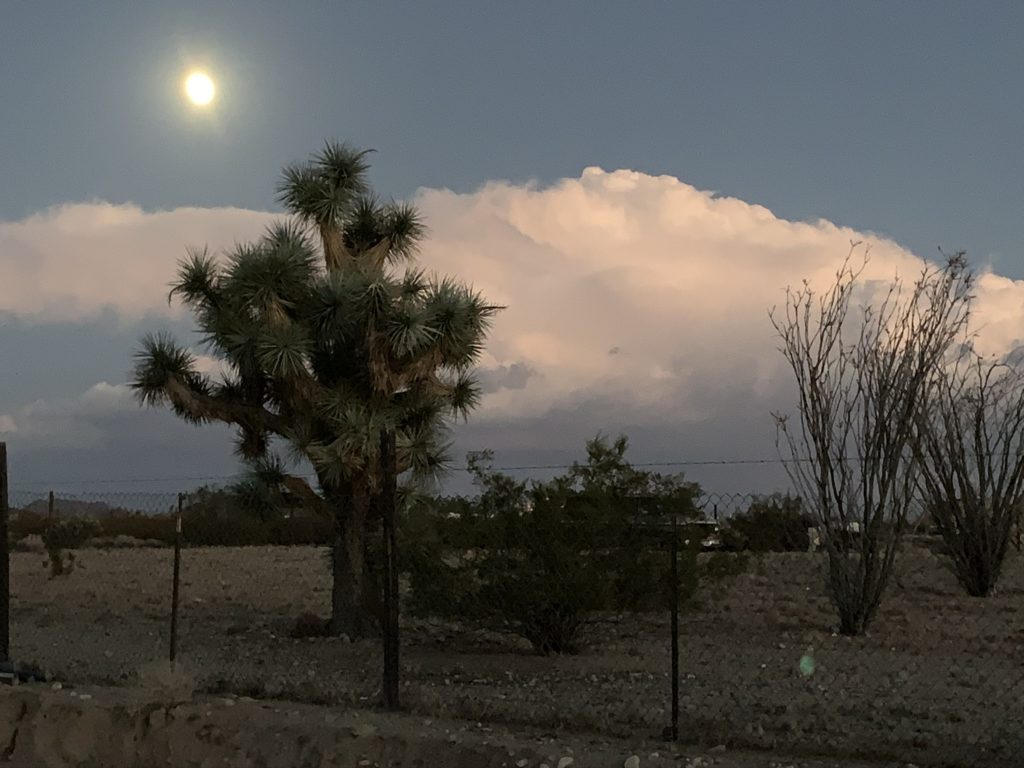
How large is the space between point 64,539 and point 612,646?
2148 cm

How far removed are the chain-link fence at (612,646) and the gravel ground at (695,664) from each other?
4 cm

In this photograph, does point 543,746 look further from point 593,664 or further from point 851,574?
point 851,574

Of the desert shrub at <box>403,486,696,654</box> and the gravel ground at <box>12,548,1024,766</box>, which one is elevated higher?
the desert shrub at <box>403,486,696,654</box>

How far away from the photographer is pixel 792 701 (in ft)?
34.8

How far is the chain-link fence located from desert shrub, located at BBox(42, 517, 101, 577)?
5288 mm

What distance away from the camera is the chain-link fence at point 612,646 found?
9.30m

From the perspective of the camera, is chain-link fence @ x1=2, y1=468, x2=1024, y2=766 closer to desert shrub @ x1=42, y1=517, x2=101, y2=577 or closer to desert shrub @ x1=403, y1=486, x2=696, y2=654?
desert shrub @ x1=403, y1=486, x2=696, y2=654

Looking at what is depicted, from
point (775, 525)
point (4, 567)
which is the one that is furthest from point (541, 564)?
A: point (775, 525)

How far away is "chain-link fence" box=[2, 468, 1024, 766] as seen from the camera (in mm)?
9305

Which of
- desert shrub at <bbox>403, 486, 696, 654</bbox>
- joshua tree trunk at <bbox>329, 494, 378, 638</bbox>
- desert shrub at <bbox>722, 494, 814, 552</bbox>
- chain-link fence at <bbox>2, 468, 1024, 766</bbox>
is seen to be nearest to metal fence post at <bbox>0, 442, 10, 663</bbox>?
chain-link fence at <bbox>2, 468, 1024, 766</bbox>

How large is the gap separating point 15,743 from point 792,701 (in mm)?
6222

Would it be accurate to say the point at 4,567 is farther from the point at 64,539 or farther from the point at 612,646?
the point at 64,539

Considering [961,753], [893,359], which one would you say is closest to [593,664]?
[961,753]

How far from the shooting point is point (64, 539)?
32.2 m
